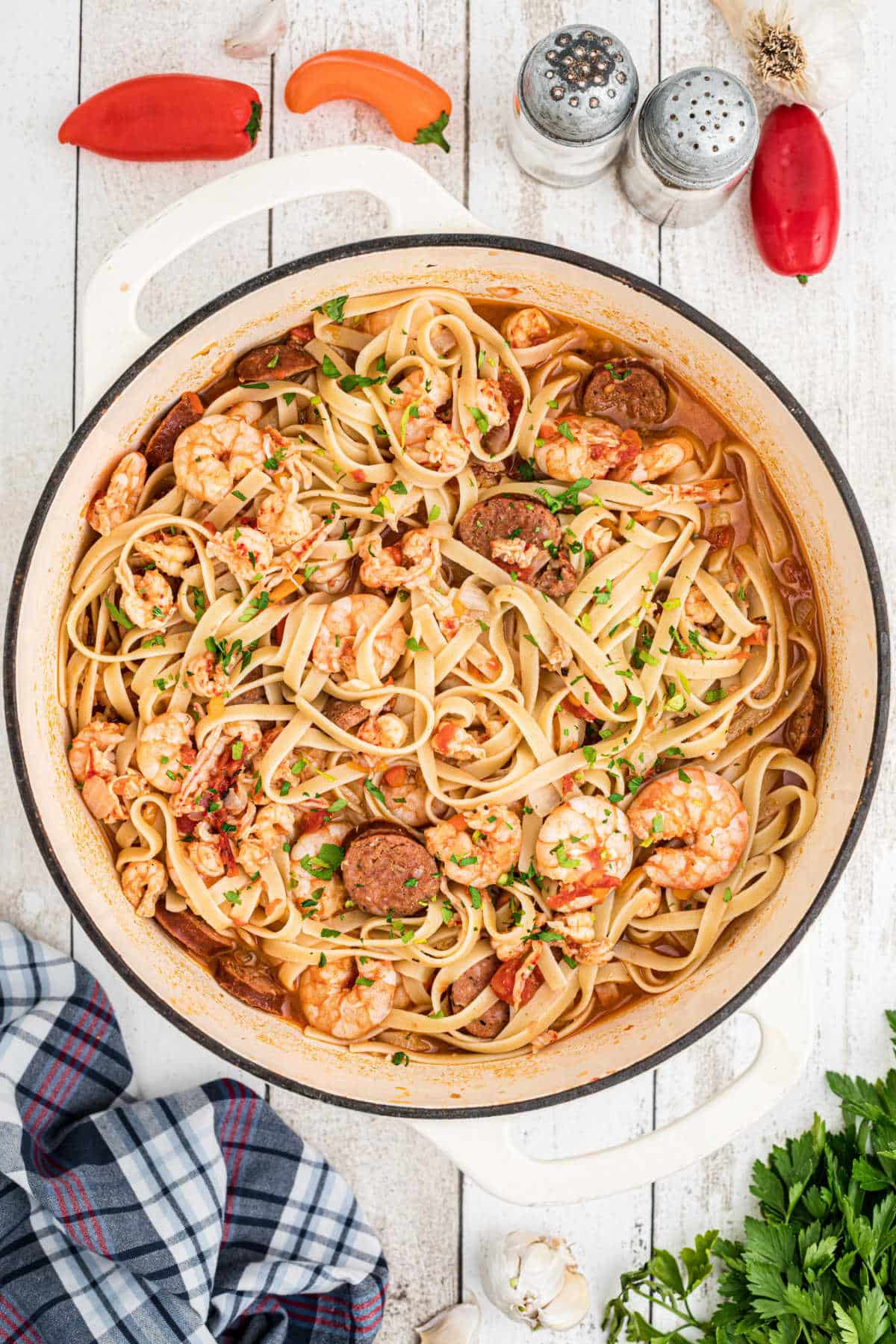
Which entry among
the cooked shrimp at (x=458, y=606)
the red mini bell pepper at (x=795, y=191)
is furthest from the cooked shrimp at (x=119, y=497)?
the red mini bell pepper at (x=795, y=191)

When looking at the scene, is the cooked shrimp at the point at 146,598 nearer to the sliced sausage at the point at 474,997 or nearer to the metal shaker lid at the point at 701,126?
the sliced sausage at the point at 474,997

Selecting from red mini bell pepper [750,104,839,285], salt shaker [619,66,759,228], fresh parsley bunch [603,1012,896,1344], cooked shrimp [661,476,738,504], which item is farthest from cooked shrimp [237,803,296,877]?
red mini bell pepper [750,104,839,285]

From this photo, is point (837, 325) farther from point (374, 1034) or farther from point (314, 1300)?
point (314, 1300)

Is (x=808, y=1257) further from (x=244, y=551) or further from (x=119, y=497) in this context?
(x=119, y=497)

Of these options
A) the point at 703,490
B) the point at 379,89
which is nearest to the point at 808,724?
the point at 703,490

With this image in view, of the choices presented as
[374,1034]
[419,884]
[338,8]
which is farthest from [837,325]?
[374,1034]

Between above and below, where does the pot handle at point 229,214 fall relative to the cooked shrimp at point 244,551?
above
